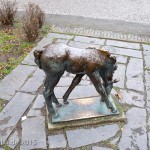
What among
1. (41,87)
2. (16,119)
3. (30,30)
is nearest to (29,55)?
(30,30)

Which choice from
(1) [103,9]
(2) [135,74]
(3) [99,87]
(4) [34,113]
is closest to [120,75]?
(2) [135,74]

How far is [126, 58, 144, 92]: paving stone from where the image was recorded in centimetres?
479

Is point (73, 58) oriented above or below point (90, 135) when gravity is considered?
above

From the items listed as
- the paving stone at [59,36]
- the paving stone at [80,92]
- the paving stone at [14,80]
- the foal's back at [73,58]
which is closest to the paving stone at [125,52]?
the paving stone at [59,36]

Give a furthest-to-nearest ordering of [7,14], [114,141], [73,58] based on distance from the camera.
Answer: [7,14], [114,141], [73,58]

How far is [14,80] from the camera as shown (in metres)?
4.98

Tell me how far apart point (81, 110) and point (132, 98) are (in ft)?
3.23

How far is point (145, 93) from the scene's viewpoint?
4621 mm

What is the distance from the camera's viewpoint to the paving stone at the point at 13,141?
363cm

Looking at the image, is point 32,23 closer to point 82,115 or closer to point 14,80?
point 14,80

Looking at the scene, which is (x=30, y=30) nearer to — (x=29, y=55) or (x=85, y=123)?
(x=29, y=55)

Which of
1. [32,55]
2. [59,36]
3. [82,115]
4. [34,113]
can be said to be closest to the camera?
[82,115]

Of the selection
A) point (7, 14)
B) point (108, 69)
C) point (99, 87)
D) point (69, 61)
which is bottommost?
point (7, 14)

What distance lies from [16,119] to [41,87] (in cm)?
88
